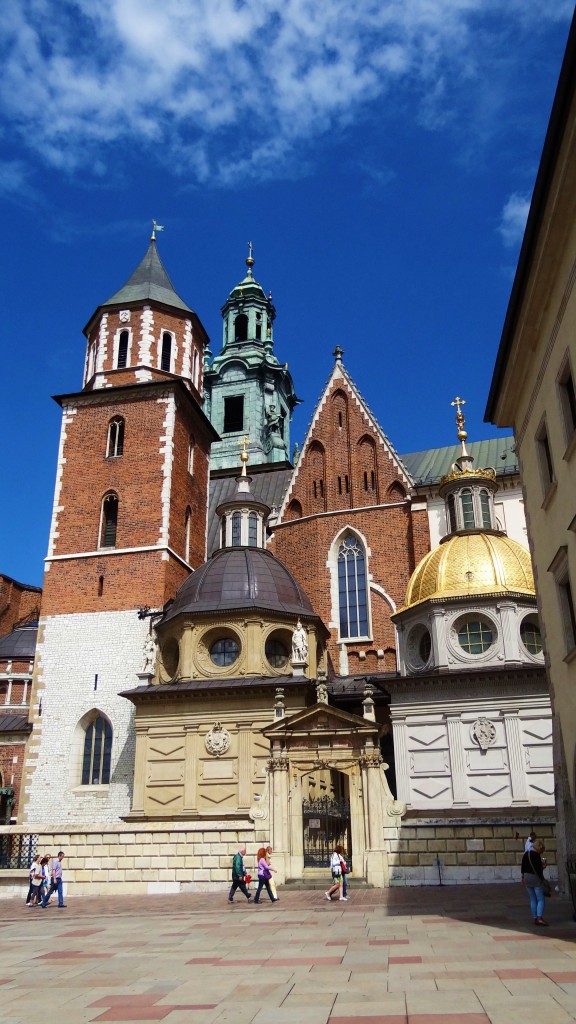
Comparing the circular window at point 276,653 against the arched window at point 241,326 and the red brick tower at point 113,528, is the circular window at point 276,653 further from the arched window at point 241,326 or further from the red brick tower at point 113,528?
the arched window at point 241,326

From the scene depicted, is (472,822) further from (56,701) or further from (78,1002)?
(56,701)

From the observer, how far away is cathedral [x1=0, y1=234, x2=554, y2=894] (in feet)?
64.0

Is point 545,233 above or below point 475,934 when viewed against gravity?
above

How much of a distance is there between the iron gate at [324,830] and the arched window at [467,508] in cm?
1263

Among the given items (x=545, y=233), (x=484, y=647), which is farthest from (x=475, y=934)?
(x=484, y=647)

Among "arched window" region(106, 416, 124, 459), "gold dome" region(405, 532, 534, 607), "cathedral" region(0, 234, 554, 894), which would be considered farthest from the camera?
"arched window" region(106, 416, 124, 459)

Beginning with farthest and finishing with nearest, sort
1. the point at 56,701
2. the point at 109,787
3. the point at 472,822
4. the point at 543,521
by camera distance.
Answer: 1. the point at 56,701
2. the point at 109,787
3. the point at 472,822
4. the point at 543,521

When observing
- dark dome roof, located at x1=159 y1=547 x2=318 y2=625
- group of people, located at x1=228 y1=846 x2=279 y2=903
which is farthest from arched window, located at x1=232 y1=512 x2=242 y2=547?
group of people, located at x1=228 y1=846 x2=279 y2=903

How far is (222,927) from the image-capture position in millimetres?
13141

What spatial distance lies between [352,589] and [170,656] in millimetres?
8411

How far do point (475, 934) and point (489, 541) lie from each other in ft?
57.6

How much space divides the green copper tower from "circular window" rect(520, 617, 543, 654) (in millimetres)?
30554

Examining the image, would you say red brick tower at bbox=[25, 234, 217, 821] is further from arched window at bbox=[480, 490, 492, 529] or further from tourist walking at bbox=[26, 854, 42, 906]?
arched window at bbox=[480, 490, 492, 529]

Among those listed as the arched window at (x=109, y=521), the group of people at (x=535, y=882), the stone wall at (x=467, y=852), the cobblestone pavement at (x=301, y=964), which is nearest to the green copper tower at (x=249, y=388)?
the arched window at (x=109, y=521)
